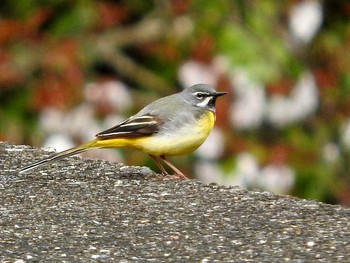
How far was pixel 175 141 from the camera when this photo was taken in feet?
23.8

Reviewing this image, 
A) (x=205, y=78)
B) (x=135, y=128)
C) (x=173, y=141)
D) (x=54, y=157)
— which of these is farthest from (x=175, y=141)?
(x=205, y=78)

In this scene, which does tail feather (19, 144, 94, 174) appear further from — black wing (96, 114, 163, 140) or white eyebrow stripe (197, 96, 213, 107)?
white eyebrow stripe (197, 96, 213, 107)

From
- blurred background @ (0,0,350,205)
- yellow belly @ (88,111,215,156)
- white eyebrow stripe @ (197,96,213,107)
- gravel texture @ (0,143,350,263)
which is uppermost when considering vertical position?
blurred background @ (0,0,350,205)

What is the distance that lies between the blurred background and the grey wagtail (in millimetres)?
2776

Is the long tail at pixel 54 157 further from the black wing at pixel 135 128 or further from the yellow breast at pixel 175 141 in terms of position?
the yellow breast at pixel 175 141

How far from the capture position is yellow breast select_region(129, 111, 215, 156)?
7254 millimetres

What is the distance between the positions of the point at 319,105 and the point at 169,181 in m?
4.30

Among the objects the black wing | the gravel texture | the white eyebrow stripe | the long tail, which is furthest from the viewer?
the white eyebrow stripe

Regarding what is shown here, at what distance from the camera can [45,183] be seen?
6785mm

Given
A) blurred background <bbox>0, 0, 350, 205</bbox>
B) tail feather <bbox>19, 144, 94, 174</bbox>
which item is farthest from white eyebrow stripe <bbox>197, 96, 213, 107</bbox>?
blurred background <bbox>0, 0, 350, 205</bbox>

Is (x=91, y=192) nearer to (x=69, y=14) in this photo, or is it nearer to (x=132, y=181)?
(x=132, y=181)

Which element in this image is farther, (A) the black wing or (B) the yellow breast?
(B) the yellow breast

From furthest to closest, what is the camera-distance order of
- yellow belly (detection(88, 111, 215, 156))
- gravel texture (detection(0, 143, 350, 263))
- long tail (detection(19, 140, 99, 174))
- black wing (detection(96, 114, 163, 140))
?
yellow belly (detection(88, 111, 215, 156)) → black wing (detection(96, 114, 163, 140)) → long tail (detection(19, 140, 99, 174)) → gravel texture (detection(0, 143, 350, 263))

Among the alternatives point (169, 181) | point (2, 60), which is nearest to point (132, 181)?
point (169, 181)
